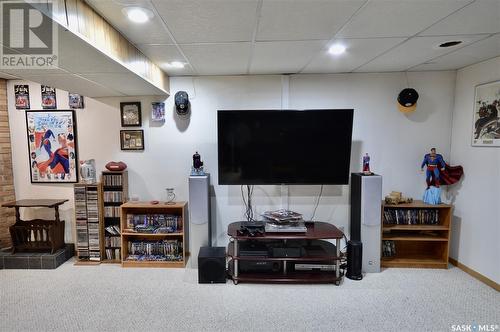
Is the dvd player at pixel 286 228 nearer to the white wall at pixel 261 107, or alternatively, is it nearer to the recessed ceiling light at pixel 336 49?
the white wall at pixel 261 107

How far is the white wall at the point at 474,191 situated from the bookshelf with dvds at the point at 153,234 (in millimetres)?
3362

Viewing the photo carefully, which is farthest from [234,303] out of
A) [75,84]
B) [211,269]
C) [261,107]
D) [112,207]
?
[75,84]

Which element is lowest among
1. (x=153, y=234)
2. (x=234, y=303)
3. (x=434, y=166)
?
(x=234, y=303)

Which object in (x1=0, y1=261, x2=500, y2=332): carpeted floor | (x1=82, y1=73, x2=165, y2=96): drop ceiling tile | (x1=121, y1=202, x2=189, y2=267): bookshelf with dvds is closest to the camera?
(x1=0, y1=261, x2=500, y2=332): carpeted floor

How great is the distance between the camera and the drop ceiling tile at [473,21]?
1.65 metres

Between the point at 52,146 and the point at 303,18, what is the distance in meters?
3.50

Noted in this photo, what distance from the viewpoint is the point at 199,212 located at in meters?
3.02

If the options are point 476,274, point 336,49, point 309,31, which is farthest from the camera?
point 476,274

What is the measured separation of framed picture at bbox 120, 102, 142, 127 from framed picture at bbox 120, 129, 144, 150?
9 cm

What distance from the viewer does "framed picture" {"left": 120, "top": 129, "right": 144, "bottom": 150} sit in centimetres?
339

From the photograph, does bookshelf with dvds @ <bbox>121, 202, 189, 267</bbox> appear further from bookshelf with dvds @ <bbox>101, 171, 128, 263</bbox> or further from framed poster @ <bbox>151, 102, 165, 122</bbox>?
framed poster @ <bbox>151, 102, 165, 122</bbox>

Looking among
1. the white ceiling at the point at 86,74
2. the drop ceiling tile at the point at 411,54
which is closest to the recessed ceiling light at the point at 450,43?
the drop ceiling tile at the point at 411,54

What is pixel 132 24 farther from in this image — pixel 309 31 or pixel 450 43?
pixel 450 43

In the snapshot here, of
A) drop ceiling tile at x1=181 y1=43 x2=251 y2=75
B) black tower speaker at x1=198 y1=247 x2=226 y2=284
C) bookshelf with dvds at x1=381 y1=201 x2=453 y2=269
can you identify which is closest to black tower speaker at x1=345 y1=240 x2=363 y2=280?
bookshelf with dvds at x1=381 y1=201 x2=453 y2=269
